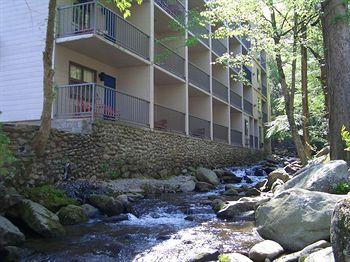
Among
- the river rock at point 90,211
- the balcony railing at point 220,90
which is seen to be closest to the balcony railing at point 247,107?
the balcony railing at point 220,90

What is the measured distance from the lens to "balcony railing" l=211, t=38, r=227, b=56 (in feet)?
87.9

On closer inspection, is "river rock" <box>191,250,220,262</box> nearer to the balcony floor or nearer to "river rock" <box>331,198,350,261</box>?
"river rock" <box>331,198,350,261</box>

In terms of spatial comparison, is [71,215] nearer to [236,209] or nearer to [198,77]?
[236,209]

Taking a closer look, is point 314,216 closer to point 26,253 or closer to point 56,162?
point 26,253

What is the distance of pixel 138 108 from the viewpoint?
16.4m

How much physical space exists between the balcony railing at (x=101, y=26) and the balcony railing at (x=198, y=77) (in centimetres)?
534

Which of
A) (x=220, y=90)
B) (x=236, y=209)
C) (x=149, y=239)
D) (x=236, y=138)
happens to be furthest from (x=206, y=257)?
(x=236, y=138)

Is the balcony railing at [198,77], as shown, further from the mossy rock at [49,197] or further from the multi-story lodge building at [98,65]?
the mossy rock at [49,197]

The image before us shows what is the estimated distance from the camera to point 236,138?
30.7m

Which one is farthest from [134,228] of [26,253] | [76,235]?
[26,253]

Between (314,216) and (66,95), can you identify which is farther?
(66,95)

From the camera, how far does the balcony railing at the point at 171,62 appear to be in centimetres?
1900

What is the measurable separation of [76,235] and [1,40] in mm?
10084

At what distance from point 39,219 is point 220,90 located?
826 inches
